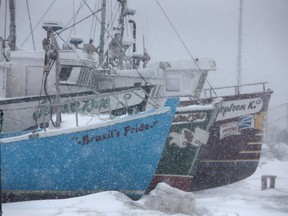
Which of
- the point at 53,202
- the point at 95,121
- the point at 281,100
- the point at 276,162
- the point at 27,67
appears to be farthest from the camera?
the point at 281,100

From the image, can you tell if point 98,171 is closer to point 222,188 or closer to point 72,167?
point 72,167

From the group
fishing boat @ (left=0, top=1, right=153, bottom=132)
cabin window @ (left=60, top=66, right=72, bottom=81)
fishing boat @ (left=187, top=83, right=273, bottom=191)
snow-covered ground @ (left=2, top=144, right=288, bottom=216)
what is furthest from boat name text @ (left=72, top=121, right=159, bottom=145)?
fishing boat @ (left=187, top=83, right=273, bottom=191)

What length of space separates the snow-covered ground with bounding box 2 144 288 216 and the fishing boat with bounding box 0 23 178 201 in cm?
67

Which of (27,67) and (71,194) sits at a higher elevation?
(27,67)

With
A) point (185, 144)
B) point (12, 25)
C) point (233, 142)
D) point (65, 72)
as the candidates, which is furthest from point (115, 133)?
point (12, 25)

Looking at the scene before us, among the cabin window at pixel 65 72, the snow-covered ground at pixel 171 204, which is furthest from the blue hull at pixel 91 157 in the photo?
the cabin window at pixel 65 72

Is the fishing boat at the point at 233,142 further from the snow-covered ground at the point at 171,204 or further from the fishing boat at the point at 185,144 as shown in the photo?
the fishing boat at the point at 185,144

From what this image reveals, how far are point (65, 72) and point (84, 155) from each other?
420cm

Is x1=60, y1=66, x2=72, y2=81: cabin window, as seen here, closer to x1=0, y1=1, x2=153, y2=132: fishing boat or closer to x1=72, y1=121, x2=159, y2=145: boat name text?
x1=0, y1=1, x2=153, y2=132: fishing boat

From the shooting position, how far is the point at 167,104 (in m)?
8.28

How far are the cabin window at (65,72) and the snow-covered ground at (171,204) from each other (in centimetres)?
497

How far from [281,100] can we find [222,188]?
25107 millimetres

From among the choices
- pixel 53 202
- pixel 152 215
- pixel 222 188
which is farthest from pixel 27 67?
pixel 222 188

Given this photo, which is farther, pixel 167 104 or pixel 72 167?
pixel 167 104
